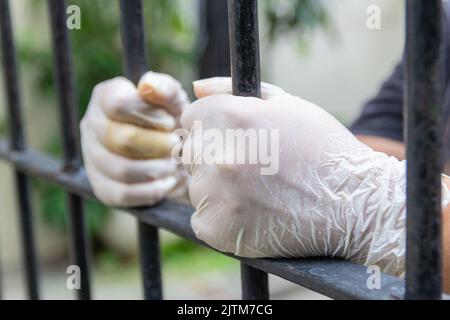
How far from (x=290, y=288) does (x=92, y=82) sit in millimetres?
1512

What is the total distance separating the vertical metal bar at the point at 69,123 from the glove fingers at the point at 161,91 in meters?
0.12

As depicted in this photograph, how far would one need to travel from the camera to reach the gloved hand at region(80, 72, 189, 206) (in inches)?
32.8

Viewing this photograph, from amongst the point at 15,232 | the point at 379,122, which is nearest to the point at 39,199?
the point at 15,232

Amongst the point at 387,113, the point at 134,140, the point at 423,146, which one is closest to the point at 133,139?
the point at 134,140

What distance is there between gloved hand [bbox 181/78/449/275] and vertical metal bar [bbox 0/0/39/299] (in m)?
0.52

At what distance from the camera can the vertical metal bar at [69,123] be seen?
0.86 metres

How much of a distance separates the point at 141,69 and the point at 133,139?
97 mm

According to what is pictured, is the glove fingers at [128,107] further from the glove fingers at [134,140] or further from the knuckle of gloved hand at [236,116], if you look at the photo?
the knuckle of gloved hand at [236,116]

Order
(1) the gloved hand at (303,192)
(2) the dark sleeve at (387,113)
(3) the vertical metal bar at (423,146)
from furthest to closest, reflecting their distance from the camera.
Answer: (2) the dark sleeve at (387,113) < (1) the gloved hand at (303,192) < (3) the vertical metal bar at (423,146)

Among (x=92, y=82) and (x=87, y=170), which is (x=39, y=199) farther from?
(x=87, y=170)

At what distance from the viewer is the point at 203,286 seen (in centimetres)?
328

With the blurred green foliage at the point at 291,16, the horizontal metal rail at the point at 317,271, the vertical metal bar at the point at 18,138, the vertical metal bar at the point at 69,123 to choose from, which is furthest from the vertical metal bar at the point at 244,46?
the blurred green foliage at the point at 291,16

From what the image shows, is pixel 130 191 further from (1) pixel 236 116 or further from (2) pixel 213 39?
(2) pixel 213 39

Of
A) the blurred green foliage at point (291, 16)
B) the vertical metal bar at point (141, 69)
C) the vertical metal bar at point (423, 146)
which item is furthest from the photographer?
the blurred green foliage at point (291, 16)
